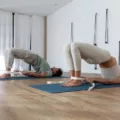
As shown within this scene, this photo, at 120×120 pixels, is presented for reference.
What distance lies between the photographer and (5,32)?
23.0 feet

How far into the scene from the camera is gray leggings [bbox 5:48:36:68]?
3445 mm

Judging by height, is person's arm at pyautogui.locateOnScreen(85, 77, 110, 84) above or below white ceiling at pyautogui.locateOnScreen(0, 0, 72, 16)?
below

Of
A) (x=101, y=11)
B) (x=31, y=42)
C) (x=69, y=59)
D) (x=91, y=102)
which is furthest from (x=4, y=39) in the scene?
(x=91, y=102)

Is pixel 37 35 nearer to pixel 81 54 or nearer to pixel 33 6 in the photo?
pixel 33 6

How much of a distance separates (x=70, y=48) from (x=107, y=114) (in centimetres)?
126

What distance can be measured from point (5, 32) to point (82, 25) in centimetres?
289

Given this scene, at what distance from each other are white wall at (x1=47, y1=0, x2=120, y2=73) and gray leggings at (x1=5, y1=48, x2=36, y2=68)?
185 centimetres

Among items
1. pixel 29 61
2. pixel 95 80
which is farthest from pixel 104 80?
pixel 29 61

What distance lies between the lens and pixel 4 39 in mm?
6984

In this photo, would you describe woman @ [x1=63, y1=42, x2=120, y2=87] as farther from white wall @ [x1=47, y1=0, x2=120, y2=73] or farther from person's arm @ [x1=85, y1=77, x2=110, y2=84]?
white wall @ [x1=47, y1=0, x2=120, y2=73]

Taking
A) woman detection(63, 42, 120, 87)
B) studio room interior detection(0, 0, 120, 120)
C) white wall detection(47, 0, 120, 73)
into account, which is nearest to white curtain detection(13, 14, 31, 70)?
studio room interior detection(0, 0, 120, 120)

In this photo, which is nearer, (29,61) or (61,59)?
(29,61)

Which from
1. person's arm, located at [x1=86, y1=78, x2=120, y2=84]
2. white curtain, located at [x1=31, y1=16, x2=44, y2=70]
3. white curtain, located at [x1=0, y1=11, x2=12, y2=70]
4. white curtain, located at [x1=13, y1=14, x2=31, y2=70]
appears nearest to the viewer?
person's arm, located at [x1=86, y1=78, x2=120, y2=84]

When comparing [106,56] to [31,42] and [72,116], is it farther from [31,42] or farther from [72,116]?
[31,42]
